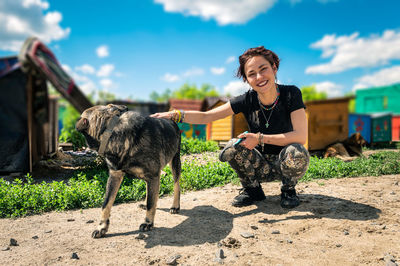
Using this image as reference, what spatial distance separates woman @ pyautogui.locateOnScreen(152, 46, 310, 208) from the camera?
3.30m

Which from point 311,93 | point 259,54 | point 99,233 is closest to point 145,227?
point 99,233

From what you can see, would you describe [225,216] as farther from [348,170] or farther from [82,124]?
[348,170]

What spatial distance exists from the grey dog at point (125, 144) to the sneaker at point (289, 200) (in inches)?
66.6

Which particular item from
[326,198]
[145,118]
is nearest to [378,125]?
[326,198]

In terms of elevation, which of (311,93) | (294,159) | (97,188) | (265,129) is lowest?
(97,188)

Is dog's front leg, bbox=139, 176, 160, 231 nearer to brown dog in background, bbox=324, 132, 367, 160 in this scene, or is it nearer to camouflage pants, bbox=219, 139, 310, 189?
camouflage pants, bbox=219, 139, 310, 189

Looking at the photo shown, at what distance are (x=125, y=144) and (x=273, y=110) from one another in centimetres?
199

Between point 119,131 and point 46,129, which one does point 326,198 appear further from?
point 46,129

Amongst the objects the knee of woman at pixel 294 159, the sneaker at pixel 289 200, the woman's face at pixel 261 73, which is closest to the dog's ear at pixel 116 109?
the woman's face at pixel 261 73

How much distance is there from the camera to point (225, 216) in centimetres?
330

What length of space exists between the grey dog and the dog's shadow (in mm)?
299

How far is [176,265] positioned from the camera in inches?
87.7

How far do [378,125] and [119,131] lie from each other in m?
15.7

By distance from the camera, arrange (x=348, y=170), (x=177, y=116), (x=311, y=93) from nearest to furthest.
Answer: (x=177, y=116)
(x=348, y=170)
(x=311, y=93)
